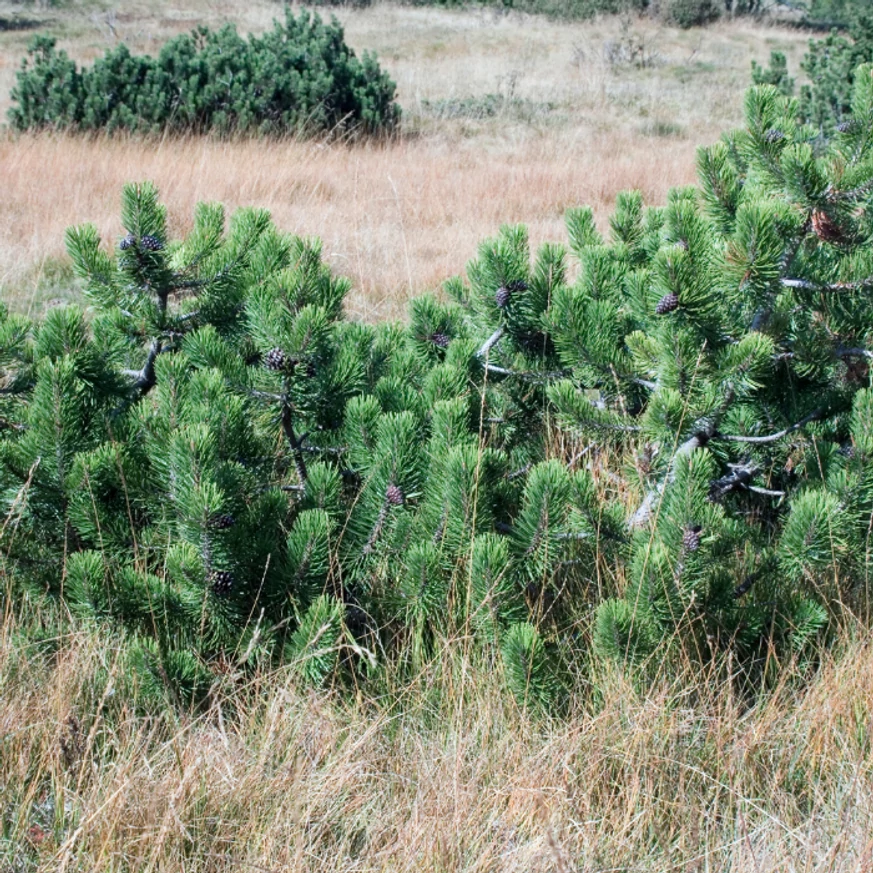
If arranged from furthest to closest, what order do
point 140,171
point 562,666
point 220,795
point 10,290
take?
point 140,171 < point 10,290 < point 562,666 < point 220,795

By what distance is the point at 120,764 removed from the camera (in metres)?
2.01

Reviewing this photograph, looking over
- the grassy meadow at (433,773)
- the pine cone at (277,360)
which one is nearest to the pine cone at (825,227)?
the grassy meadow at (433,773)

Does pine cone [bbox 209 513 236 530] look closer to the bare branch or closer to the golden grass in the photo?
the bare branch

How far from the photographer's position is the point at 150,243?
8.75ft

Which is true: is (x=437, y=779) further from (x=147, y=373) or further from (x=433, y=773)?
(x=147, y=373)

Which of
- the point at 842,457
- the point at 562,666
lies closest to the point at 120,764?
the point at 562,666

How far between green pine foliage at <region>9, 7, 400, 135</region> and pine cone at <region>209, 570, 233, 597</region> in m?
8.49

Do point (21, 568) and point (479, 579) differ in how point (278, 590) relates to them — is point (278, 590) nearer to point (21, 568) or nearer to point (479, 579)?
point (479, 579)

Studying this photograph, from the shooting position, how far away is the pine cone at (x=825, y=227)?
2.60 metres

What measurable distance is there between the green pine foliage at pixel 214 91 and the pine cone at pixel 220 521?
848cm

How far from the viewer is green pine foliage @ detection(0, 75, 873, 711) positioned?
2359 millimetres

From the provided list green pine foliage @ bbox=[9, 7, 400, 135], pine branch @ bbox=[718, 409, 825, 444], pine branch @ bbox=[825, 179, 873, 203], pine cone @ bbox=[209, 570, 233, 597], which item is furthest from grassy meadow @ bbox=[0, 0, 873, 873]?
green pine foliage @ bbox=[9, 7, 400, 135]

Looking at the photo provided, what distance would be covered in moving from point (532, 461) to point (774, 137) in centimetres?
121

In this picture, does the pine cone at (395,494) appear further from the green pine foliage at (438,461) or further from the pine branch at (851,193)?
the pine branch at (851,193)
